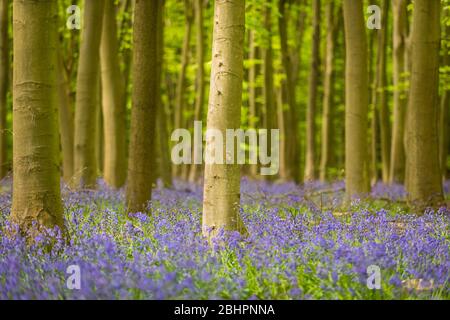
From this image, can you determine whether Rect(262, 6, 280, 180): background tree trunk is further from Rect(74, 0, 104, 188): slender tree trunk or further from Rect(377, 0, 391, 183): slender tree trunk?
Rect(74, 0, 104, 188): slender tree trunk

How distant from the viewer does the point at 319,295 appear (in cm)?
488

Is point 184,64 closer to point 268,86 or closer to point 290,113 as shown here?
point 268,86

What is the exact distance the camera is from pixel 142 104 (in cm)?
880

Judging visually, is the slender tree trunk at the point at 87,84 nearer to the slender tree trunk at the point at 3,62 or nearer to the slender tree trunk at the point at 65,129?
the slender tree trunk at the point at 65,129

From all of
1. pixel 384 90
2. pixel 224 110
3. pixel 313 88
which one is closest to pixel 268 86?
pixel 313 88

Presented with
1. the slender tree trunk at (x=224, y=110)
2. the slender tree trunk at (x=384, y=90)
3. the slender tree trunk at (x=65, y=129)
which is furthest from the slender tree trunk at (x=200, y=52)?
the slender tree trunk at (x=224, y=110)

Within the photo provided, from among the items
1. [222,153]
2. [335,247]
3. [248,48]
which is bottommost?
[335,247]

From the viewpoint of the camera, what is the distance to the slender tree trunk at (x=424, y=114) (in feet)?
32.8

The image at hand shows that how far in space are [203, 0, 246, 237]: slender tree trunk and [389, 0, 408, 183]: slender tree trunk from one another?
10740mm

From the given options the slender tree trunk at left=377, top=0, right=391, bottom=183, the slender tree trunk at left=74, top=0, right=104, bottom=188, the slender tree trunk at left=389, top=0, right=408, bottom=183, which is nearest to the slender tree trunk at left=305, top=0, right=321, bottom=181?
the slender tree trunk at left=377, top=0, right=391, bottom=183

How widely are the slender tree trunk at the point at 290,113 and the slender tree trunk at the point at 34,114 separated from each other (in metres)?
12.6
